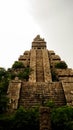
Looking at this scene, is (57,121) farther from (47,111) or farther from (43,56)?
(43,56)

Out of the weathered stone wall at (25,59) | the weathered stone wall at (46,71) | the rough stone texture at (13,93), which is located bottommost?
the rough stone texture at (13,93)

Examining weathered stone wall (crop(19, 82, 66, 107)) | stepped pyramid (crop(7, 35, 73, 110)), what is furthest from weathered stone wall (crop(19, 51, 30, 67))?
weathered stone wall (crop(19, 82, 66, 107))

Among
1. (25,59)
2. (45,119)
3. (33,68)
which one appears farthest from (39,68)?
(45,119)

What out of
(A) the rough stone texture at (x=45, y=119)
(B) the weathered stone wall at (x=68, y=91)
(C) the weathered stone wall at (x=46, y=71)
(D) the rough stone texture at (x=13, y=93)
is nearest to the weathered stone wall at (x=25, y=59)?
(C) the weathered stone wall at (x=46, y=71)

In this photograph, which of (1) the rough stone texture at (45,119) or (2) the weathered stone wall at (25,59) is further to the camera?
(2) the weathered stone wall at (25,59)

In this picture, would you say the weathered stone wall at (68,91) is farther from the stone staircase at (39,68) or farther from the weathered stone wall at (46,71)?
the stone staircase at (39,68)

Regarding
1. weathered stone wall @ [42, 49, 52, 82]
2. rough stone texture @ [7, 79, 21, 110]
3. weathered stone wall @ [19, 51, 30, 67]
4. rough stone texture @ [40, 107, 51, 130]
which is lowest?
rough stone texture @ [40, 107, 51, 130]

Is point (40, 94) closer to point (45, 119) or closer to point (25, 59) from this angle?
point (45, 119)

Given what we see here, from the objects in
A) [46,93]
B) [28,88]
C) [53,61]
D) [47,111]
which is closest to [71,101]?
[46,93]

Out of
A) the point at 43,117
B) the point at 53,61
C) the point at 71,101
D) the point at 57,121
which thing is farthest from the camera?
the point at 53,61

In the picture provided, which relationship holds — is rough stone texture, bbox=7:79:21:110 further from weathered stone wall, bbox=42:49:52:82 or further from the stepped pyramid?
weathered stone wall, bbox=42:49:52:82

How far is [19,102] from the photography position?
2519 cm

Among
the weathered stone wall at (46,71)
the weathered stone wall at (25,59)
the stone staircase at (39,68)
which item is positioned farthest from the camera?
the weathered stone wall at (25,59)

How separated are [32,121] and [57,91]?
834cm
